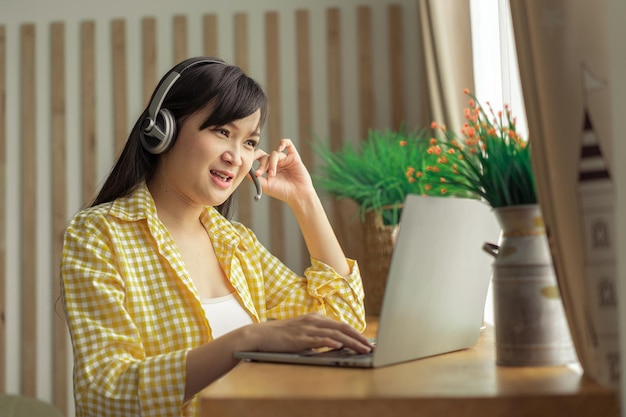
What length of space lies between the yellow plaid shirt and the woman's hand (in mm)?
129

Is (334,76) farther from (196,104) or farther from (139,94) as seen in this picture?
(196,104)

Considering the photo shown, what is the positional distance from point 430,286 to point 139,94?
304 centimetres

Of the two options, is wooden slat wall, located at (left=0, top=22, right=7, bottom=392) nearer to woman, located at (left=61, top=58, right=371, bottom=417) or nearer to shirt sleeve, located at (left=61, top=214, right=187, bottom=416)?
woman, located at (left=61, top=58, right=371, bottom=417)

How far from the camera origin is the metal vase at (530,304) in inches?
39.5

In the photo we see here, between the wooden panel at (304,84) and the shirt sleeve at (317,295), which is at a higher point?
the wooden panel at (304,84)

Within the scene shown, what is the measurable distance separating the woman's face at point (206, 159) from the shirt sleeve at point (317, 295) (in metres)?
0.25

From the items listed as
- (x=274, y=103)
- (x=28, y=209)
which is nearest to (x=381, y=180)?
(x=274, y=103)

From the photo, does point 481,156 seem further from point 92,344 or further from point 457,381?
point 92,344

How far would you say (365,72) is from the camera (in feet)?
12.4

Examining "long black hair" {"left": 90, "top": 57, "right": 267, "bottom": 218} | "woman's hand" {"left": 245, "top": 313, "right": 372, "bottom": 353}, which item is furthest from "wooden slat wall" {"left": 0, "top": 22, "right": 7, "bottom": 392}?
"woman's hand" {"left": 245, "top": 313, "right": 372, "bottom": 353}

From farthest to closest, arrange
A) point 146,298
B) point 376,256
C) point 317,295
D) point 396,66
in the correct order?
point 396,66, point 376,256, point 317,295, point 146,298

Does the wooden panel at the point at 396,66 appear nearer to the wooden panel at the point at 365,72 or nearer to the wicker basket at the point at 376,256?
the wooden panel at the point at 365,72

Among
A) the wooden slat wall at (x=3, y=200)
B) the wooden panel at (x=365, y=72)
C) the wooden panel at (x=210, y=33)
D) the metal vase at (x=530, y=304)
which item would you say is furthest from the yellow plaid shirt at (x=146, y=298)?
the wooden slat wall at (x=3, y=200)

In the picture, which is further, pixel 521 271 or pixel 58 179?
pixel 58 179
